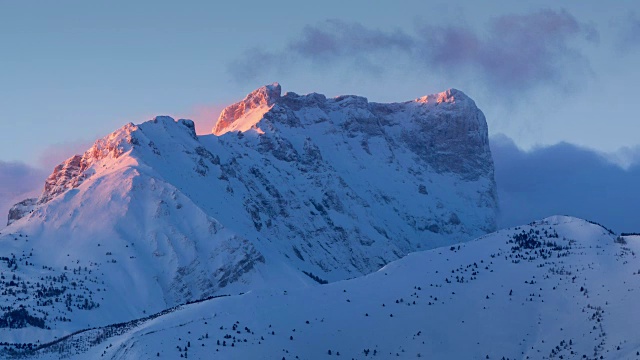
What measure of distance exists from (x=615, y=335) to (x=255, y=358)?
4632 centimetres

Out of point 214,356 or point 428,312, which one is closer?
point 214,356

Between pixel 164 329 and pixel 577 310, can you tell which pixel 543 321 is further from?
pixel 164 329

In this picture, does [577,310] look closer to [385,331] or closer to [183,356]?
[385,331]

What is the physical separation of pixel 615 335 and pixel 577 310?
11.7 m

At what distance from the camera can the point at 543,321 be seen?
636 feet

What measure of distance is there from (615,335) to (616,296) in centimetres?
1222

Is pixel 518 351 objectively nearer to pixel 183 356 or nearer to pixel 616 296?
pixel 616 296

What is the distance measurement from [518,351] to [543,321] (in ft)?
27.8

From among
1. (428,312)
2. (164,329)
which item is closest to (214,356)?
(164,329)

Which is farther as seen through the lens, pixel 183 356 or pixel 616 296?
pixel 616 296

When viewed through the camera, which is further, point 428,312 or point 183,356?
point 428,312

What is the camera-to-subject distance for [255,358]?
595 ft

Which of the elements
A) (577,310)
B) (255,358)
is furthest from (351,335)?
(577,310)

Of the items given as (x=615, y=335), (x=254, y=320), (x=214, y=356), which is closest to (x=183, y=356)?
(x=214, y=356)
